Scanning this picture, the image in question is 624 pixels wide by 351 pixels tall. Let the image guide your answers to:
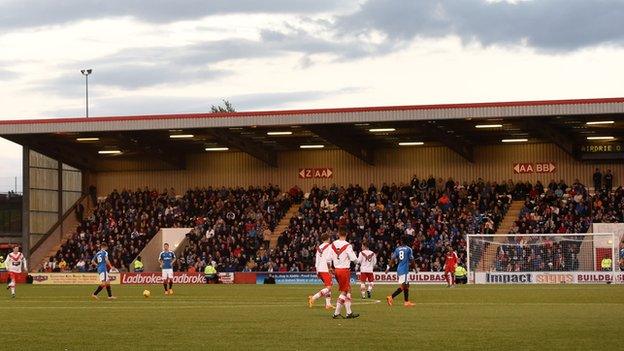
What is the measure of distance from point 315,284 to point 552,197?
43.6 feet

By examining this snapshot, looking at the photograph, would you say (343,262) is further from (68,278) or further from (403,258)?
(68,278)

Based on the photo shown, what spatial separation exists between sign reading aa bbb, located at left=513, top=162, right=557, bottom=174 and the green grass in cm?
2751

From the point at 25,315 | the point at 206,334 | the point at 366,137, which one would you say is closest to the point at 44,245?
the point at 366,137

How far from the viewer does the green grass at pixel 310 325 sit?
18.5 m

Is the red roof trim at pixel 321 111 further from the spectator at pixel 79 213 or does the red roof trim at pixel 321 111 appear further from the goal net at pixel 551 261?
the spectator at pixel 79 213

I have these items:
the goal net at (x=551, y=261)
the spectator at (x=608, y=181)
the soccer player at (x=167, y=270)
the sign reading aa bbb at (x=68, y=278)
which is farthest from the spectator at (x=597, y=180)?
the soccer player at (x=167, y=270)

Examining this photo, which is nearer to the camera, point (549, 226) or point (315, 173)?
point (549, 226)

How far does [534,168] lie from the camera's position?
62406 millimetres

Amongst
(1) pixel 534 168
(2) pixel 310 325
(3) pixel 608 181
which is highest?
(1) pixel 534 168

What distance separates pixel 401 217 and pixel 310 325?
36791mm

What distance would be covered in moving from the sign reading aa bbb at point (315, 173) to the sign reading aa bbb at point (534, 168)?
35.3ft

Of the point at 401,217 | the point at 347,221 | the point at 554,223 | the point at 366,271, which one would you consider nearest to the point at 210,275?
the point at 347,221

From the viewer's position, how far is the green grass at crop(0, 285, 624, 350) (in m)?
18.5

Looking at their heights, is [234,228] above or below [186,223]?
below
